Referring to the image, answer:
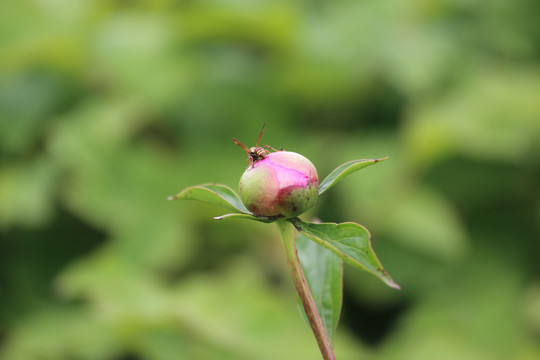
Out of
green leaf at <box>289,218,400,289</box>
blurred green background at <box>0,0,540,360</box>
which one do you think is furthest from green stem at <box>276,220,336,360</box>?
blurred green background at <box>0,0,540,360</box>

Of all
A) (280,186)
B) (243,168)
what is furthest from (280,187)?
(243,168)

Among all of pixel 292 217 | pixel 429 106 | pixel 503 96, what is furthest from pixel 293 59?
pixel 292 217

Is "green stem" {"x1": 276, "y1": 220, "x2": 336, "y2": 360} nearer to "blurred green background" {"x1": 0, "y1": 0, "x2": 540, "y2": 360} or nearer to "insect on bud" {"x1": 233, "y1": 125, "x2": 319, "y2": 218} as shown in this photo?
"insect on bud" {"x1": 233, "y1": 125, "x2": 319, "y2": 218}

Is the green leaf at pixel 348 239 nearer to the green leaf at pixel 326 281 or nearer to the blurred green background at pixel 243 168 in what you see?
the green leaf at pixel 326 281

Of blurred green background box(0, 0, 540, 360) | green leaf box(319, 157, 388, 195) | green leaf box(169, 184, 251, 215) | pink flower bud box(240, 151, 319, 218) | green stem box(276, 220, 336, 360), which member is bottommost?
green stem box(276, 220, 336, 360)

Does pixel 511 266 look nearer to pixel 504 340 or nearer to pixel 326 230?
pixel 504 340
